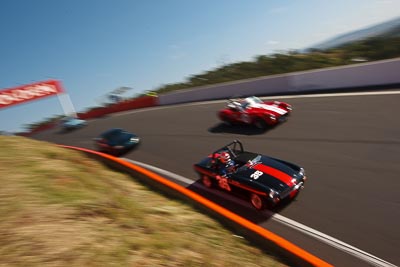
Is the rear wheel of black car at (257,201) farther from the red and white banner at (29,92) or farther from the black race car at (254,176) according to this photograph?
the red and white banner at (29,92)

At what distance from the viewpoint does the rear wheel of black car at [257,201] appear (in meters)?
7.32

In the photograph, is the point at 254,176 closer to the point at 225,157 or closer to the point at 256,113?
the point at 225,157

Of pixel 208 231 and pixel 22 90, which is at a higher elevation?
pixel 22 90

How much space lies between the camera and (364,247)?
5680 millimetres

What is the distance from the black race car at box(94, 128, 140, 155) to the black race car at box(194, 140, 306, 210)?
5.87 meters

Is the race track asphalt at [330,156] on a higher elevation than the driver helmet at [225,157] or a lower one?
lower

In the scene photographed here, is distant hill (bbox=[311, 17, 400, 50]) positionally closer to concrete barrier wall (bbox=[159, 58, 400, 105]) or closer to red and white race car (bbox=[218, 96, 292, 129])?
concrete barrier wall (bbox=[159, 58, 400, 105])

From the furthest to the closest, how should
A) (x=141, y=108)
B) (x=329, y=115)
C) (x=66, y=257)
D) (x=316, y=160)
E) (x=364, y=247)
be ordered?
(x=141, y=108) → (x=329, y=115) → (x=316, y=160) → (x=364, y=247) → (x=66, y=257)

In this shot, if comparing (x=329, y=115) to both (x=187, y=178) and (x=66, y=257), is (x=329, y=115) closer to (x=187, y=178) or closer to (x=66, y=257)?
(x=187, y=178)

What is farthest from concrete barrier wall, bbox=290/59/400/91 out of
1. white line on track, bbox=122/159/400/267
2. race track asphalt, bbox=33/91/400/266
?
white line on track, bbox=122/159/400/267

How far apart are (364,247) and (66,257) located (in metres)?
4.89

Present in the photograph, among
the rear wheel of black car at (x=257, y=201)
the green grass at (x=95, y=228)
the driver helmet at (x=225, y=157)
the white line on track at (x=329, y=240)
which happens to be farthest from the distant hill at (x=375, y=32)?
the green grass at (x=95, y=228)

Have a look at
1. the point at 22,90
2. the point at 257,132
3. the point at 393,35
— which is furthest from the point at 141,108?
the point at 393,35

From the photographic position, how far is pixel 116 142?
1419 centimetres
